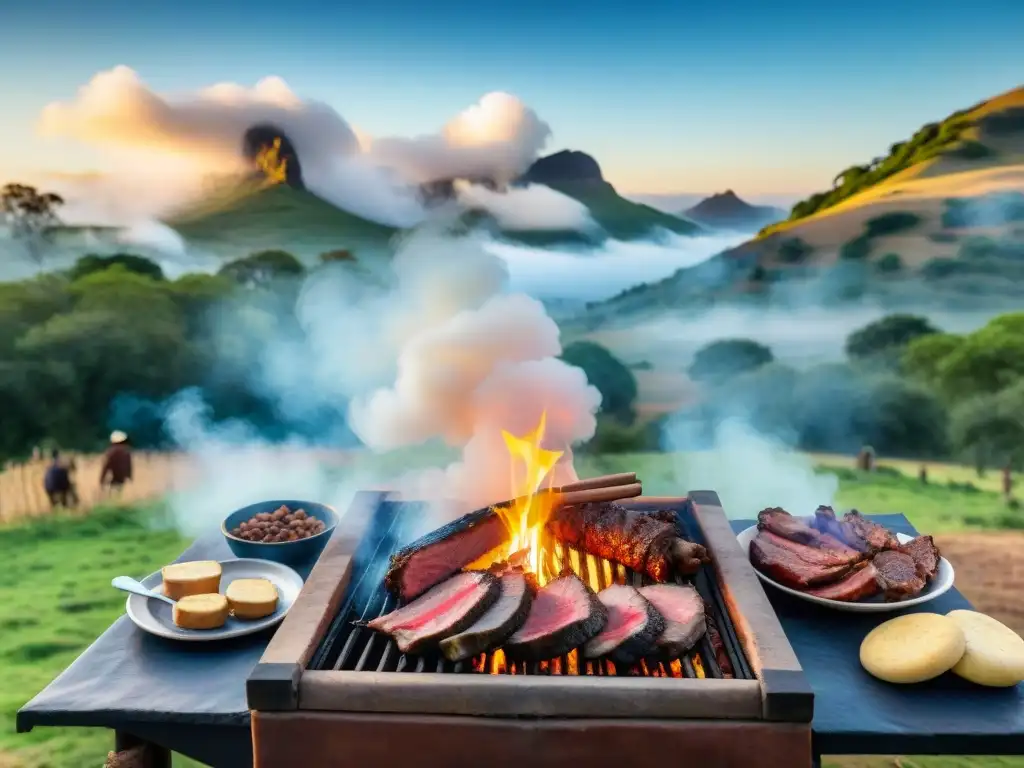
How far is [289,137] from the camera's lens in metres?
7.48

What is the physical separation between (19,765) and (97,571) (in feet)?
7.65

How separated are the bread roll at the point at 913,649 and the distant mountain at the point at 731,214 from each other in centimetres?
523

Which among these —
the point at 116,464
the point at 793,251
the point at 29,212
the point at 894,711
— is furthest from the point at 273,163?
the point at 894,711

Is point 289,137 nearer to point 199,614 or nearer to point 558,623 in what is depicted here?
point 199,614

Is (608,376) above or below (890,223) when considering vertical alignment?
below

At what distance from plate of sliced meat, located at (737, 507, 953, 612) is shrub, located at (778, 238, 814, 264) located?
4.45 metres

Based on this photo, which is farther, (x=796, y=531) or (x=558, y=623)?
(x=796, y=531)

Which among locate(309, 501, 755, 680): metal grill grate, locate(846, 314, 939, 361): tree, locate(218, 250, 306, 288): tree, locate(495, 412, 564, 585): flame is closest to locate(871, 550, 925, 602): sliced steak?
locate(309, 501, 755, 680): metal grill grate

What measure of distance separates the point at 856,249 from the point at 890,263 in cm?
33

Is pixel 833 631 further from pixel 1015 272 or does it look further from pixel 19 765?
pixel 1015 272

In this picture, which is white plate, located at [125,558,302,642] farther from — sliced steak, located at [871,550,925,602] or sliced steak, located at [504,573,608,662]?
sliced steak, located at [871,550,925,602]

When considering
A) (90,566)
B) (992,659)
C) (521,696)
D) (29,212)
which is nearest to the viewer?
(521,696)

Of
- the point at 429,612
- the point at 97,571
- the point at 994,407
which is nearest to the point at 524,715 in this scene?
the point at 429,612

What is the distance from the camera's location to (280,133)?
7461 millimetres
